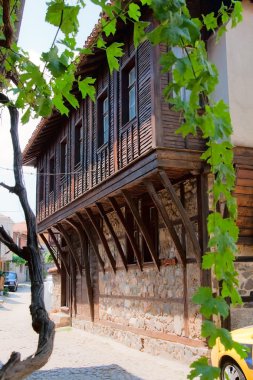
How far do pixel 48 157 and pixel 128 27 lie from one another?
7.77m

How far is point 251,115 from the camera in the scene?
28.0ft

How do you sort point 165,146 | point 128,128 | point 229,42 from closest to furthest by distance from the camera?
point 165,146, point 229,42, point 128,128

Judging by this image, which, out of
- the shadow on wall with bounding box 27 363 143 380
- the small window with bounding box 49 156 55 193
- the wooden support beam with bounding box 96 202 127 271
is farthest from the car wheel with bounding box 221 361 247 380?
the small window with bounding box 49 156 55 193

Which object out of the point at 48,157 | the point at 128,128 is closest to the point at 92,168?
the point at 128,128

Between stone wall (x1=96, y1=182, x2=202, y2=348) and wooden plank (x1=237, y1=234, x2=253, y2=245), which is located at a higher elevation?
wooden plank (x1=237, y1=234, x2=253, y2=245)

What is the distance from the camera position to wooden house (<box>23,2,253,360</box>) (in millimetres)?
8375

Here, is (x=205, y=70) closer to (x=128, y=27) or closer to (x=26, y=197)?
(x=26, y=197)

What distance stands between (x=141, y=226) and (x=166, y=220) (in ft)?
3.25

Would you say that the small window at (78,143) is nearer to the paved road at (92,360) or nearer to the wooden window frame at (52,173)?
the wooden window frame at (52,173)

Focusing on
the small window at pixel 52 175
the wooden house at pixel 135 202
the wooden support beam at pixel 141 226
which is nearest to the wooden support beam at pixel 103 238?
the wooden house at pixel 135 202

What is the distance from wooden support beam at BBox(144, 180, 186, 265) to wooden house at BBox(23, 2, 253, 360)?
0.06 ft

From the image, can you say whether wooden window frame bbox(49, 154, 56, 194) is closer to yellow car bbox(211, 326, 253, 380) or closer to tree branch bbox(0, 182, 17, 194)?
yellow car bbox(211, 326, 253, 380)

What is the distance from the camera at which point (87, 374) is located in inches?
332

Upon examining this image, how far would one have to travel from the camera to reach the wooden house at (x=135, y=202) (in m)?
8.38
